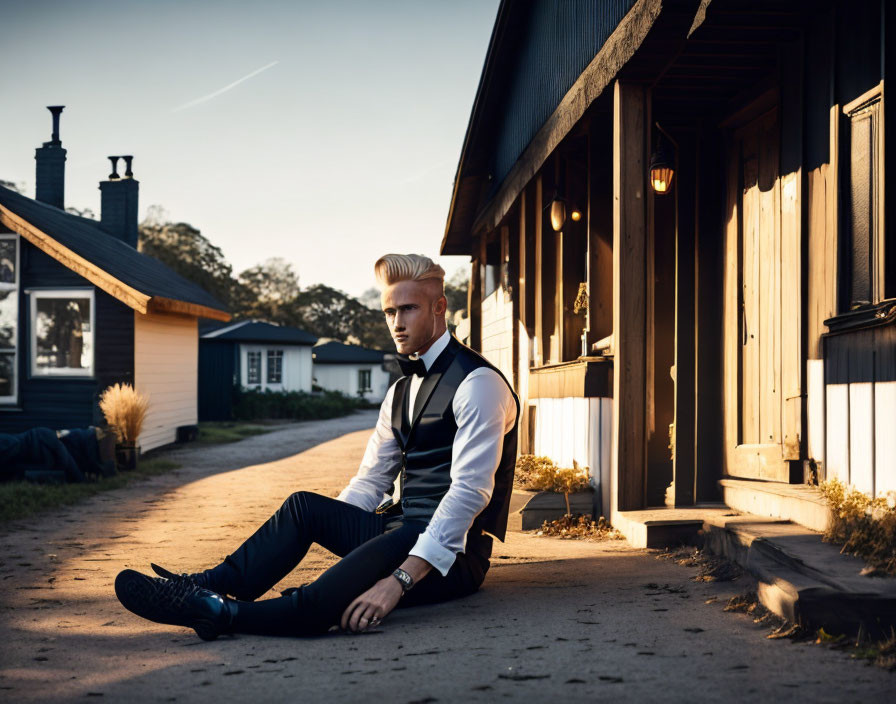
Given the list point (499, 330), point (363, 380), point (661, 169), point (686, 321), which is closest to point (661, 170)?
point (661, 169)

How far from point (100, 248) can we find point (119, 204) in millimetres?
5260

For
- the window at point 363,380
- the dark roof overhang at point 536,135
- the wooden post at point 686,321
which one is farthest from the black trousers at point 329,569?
the window at point 363,380

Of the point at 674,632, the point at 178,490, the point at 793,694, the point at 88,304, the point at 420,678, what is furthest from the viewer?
the point at 88,304

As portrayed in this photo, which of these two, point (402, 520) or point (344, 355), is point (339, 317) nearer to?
point (344, 355)

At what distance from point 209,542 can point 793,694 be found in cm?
506

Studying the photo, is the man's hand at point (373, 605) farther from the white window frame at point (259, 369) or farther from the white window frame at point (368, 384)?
the white window frame at point (368, 384)

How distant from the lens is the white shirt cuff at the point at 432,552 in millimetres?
3727

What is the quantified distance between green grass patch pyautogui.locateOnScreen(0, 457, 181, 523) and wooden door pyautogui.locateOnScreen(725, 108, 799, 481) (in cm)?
A: 664

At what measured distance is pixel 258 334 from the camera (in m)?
36.3

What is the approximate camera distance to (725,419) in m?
6.82

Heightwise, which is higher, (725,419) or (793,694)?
(725,419)

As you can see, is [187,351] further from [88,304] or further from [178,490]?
[178,490]

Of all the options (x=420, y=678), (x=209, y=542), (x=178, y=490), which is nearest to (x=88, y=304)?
(x=178, y=490)

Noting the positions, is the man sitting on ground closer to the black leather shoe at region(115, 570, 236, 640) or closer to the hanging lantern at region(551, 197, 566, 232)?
the black leather shoe at region(115, 570, 236, 640)
